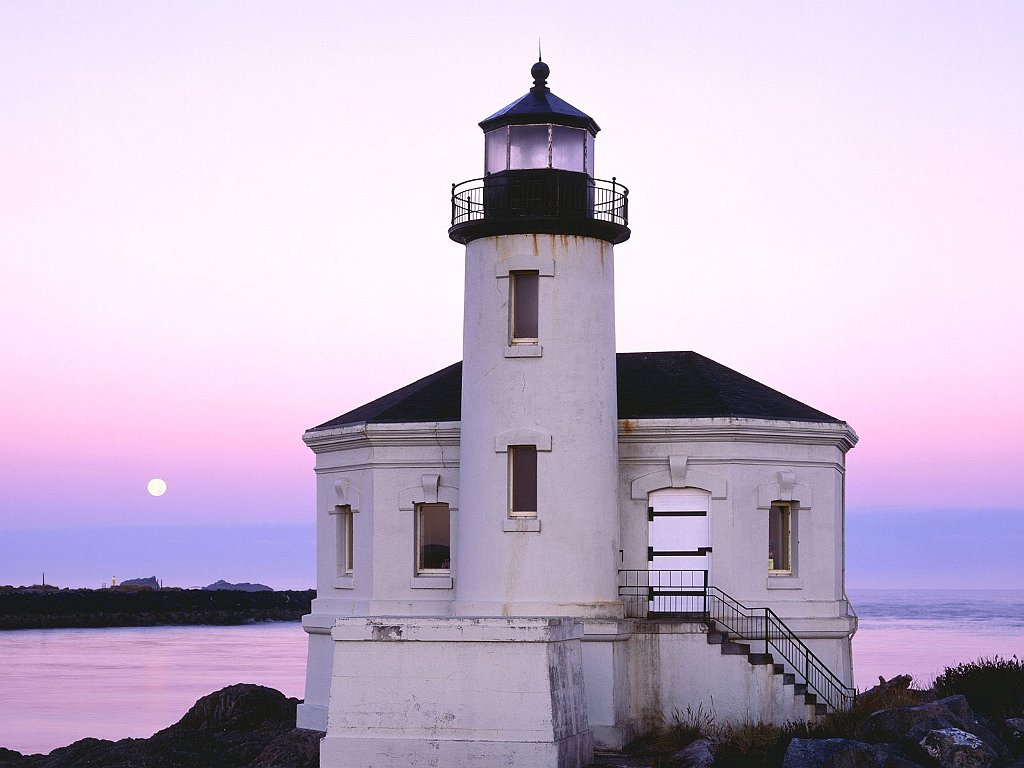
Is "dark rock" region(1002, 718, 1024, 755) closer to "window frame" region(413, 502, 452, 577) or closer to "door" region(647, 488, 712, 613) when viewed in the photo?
"door" region(647, 488, 712, 613)

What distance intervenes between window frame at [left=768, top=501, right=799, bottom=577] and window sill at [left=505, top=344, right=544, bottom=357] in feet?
14.6

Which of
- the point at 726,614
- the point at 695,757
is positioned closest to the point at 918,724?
the point at 695,757

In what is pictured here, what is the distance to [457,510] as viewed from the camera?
24047mm

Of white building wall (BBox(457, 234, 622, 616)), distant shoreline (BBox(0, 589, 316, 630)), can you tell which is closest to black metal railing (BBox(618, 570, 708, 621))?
white building wall (BBox(457, 234, 622, 616))

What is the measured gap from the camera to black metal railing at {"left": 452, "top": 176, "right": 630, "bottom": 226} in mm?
22375

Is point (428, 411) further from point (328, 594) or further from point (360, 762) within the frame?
point (360, 762)

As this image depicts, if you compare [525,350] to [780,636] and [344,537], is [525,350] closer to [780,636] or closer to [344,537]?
[344,537]

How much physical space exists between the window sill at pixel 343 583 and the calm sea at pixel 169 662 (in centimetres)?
1609

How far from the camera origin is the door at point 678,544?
23.0 m

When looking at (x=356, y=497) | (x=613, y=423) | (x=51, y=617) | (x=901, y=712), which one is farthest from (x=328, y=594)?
(x=51, y=617)

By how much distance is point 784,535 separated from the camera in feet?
78.0

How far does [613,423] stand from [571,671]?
14.3 feet

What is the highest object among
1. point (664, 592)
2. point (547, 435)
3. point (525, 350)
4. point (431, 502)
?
point (525, 350)

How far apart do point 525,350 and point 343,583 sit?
556 cm
